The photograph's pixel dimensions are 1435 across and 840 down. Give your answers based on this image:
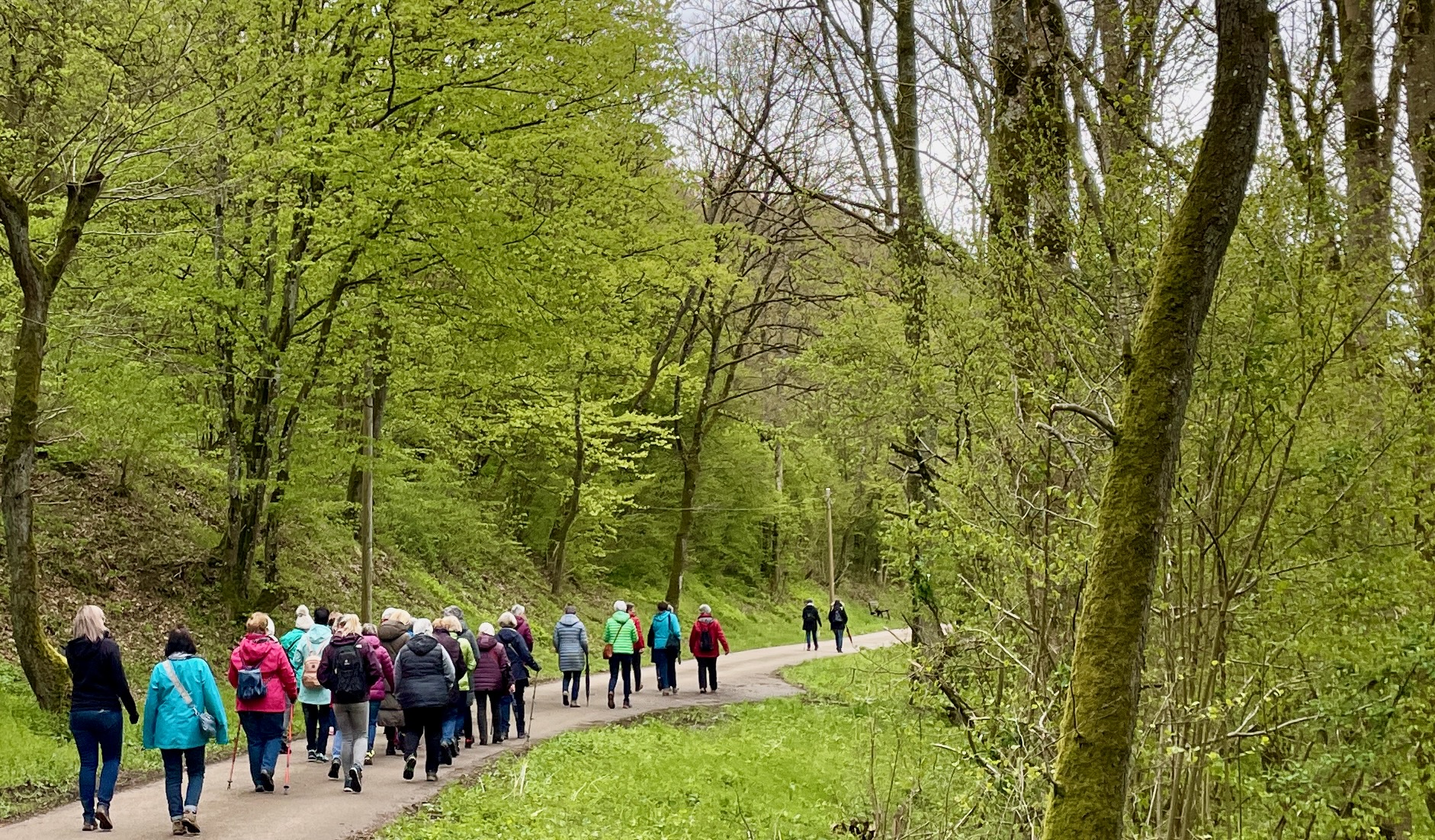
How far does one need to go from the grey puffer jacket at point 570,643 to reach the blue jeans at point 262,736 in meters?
6.75

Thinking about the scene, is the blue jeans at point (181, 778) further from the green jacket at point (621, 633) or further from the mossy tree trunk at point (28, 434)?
the green jacket at point (621, 633)

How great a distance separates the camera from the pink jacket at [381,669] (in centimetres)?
1053

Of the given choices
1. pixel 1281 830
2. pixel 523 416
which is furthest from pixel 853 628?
pixel 1281 830

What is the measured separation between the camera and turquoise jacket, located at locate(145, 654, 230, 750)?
8.37 metres

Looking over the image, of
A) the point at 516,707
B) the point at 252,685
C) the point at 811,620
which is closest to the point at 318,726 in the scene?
the point at 252,685

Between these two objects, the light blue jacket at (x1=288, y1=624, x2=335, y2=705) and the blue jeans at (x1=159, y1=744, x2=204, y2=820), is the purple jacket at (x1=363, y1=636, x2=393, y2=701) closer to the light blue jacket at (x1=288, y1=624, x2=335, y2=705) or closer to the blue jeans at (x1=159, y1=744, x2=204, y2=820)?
the light blue jacket at (x1=288, y1=624, x2=335, y2=705)

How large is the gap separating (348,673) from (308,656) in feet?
5.32

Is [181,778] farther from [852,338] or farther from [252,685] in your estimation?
[852,338]

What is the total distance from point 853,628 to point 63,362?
31.8m

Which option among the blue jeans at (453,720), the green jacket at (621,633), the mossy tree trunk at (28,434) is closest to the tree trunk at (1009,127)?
the blue jeans at (453,720)

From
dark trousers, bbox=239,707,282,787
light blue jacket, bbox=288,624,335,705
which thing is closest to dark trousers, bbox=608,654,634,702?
light blue jacket, bbox=288,624,335,705

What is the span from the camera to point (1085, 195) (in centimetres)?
630

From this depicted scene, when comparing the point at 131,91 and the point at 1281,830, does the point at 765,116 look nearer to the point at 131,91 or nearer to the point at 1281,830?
the point at 131,91

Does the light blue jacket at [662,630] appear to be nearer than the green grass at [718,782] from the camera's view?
No
